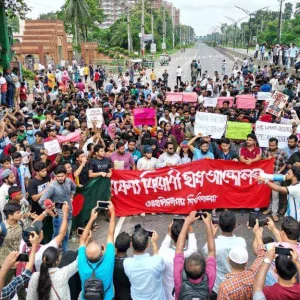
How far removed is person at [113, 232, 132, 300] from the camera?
385 cm

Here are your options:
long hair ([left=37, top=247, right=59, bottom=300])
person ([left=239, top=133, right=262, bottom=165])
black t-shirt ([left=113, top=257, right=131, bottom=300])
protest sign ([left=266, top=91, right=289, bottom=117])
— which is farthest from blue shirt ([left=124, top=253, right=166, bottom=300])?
protest sign ([left=266, top=91, right=289, bottom=117])

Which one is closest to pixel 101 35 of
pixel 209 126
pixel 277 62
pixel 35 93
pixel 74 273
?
pixel 277 62

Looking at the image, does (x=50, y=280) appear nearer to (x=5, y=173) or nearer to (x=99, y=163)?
(x=5, y=173)

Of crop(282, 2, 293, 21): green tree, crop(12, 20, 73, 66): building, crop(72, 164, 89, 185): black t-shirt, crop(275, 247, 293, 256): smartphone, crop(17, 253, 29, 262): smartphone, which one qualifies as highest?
crop(282, 2, 293, 21): green tree

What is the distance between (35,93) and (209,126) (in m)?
11.8

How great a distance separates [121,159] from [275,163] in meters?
3.05

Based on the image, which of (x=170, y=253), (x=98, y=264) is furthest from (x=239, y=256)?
(x=98, y=264)

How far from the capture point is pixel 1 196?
18.7 feet

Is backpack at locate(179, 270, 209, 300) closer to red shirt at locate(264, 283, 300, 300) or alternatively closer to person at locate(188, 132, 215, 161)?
red shirt at locate(264, 283, 300, 300)

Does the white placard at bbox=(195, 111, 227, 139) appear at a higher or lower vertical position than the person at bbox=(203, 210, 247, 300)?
higher

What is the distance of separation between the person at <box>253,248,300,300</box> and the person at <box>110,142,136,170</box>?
4.74 m

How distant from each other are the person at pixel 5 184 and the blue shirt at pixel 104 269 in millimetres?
2359

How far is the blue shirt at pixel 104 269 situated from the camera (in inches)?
143

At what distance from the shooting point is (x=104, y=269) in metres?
3.65
